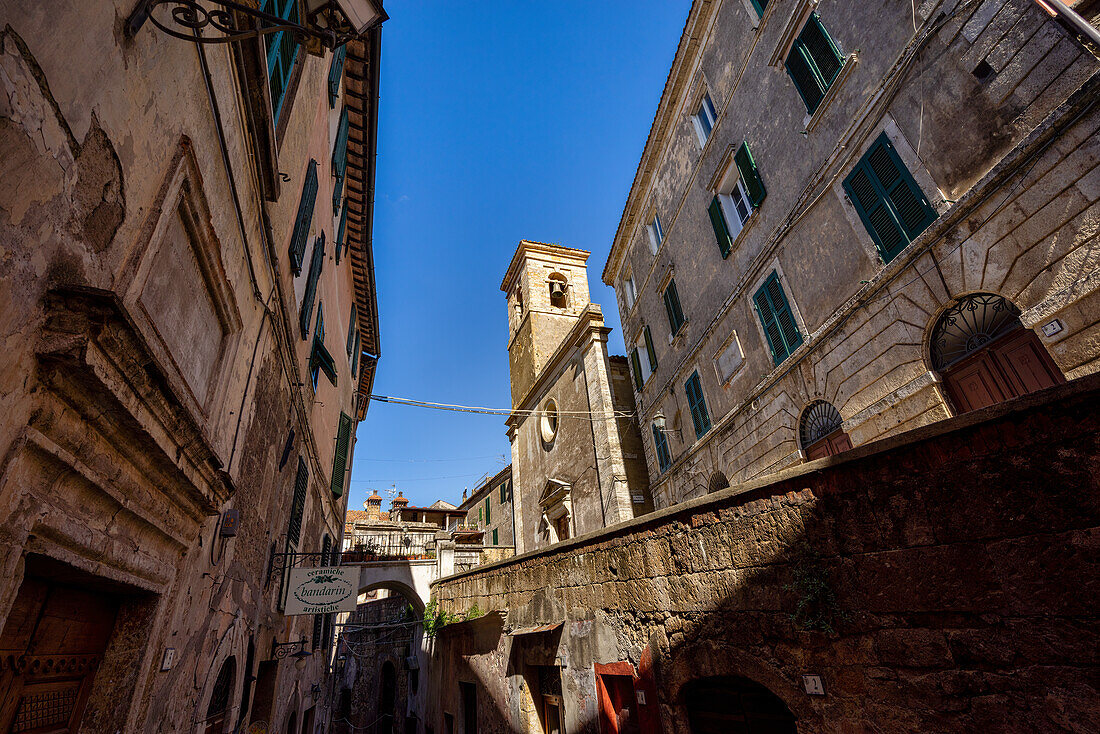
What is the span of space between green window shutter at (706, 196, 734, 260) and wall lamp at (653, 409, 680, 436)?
4448 millimetres

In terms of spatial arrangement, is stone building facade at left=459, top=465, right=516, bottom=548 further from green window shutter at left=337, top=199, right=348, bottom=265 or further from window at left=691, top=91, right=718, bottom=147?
window at left=691, top=91, right=718, bottom=147

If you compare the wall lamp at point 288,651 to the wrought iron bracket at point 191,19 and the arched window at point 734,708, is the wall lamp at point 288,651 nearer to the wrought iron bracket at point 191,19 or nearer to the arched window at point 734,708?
the arched window at point 734,708

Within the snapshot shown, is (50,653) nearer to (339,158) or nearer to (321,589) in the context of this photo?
(321,589)

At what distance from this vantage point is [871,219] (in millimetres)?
6672

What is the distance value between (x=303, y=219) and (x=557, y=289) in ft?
54.0

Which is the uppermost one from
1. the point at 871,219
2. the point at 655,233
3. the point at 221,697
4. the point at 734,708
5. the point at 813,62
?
the point at 655,233

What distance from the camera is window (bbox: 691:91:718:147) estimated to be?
10.8 m

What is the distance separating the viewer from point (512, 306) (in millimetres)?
24125

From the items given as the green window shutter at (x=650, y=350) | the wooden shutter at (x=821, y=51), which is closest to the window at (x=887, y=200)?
the wooden shutter at (x=821, y=51)

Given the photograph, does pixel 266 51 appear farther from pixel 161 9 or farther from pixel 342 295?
pixel 342 295

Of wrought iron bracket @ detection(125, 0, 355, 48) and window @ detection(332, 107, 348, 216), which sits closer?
wrought iron bracket @ detection(125, 0, 355, 48)

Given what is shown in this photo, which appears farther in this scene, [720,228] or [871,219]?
[720,228]

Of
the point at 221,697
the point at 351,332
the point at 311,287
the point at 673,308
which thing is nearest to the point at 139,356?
the point at 221,697

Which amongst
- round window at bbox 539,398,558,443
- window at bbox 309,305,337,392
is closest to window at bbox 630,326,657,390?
round window at bbox 539,398,558,443
